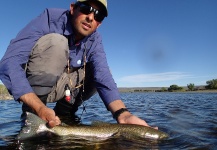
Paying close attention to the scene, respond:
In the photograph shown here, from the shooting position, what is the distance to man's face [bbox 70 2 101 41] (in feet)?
15.2

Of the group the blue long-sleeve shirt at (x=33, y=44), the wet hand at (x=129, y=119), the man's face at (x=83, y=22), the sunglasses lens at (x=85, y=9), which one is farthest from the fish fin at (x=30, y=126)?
the sunglasses lens at (x=85, y=9)

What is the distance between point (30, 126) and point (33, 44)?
1410 mm

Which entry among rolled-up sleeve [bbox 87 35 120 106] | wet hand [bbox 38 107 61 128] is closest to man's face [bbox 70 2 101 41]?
rolled-up sleeve [bbox 87 35 120 106]

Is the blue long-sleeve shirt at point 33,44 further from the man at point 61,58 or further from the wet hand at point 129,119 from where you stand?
the wet hand at point 129,119

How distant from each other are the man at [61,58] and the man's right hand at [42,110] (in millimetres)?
35

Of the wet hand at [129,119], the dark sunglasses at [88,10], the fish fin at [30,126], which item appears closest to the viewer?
the fish fin at [30,126]

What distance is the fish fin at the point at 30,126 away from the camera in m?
3.43

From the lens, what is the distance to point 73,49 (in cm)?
504

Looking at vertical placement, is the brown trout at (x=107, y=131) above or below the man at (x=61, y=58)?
below

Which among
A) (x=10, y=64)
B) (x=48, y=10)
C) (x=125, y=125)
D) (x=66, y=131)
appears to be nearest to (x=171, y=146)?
(x=125, y=125)

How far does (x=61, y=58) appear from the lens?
15.2ft

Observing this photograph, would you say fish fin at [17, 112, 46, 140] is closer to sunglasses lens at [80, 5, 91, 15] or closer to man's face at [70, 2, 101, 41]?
man's face at [70, 2, 101, 41]

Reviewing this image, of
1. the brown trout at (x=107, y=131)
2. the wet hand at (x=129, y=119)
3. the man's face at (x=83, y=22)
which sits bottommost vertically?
the brown trout at (x=107, y=131)

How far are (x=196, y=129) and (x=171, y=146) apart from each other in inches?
57.7
